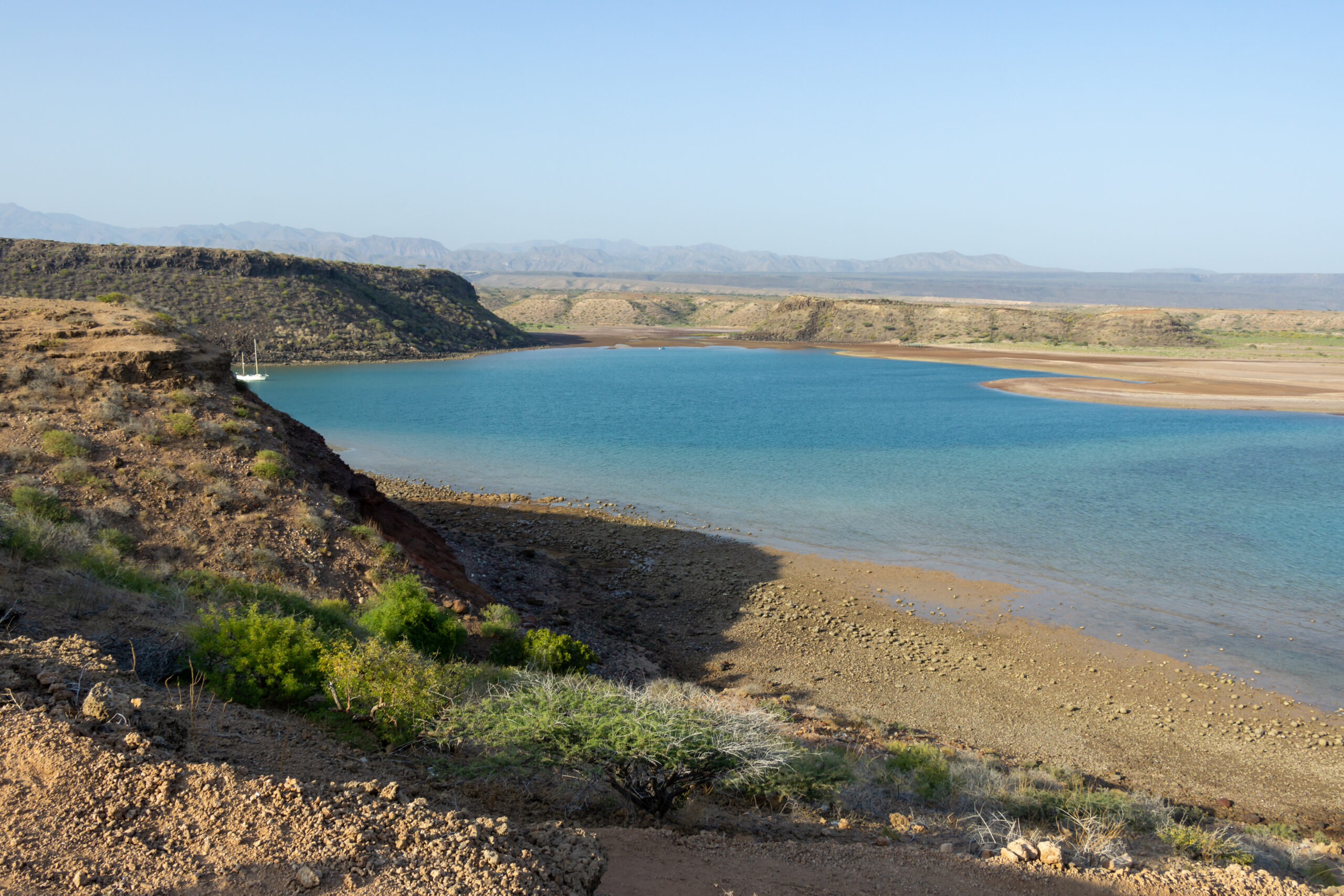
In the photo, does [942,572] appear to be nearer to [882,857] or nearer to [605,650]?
[605,650]

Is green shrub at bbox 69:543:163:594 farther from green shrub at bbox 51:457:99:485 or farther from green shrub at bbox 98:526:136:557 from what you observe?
green shrub at bbox 51:457:99:485

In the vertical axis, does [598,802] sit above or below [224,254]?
below

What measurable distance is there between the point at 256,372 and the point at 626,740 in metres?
62.9

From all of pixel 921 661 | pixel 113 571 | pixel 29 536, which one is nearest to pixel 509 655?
pixel 113 571

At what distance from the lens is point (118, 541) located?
11.9m

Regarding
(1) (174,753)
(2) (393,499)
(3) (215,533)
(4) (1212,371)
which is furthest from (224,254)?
(4) (1212,371)

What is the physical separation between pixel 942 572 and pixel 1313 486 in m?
20.0

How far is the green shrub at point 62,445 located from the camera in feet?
44.4

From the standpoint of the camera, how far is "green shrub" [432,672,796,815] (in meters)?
6.57

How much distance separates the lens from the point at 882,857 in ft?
20.2

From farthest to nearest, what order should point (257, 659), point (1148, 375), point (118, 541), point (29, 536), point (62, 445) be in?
point (1148, 375)
point (62, 445)
point (118, 541)
point (29, 536)
point (257, 659)

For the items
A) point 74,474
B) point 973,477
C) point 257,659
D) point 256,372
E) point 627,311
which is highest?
point 627,311

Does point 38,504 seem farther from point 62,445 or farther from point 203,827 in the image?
point 203,827

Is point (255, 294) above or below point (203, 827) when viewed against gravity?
above
